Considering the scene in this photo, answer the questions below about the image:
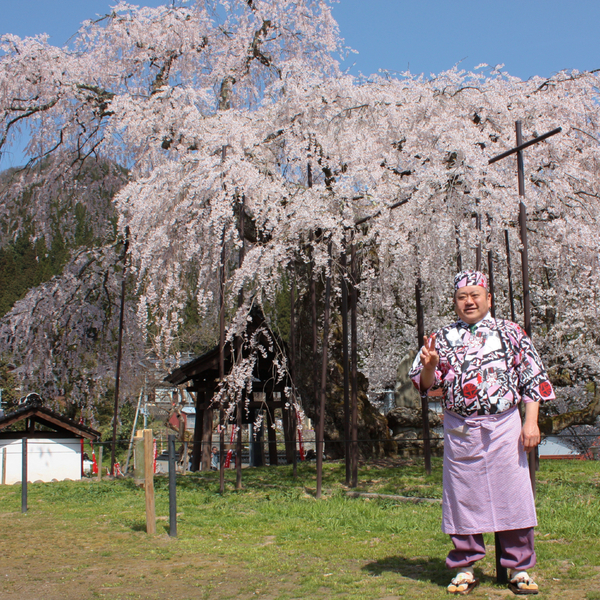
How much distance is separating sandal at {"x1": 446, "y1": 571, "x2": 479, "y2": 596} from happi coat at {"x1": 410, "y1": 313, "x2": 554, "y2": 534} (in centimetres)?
24

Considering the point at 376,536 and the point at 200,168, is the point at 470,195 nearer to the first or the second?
the point at 200,168

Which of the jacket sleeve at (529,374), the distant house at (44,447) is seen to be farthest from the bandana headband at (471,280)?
the distant house at (44,447)

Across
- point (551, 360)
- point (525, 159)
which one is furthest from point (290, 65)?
point (551, 360)

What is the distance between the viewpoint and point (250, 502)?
7723mm

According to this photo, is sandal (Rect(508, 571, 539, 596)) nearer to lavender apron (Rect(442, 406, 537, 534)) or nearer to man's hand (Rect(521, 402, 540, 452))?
lavender apron (Rect(442, 406, 537, 534))

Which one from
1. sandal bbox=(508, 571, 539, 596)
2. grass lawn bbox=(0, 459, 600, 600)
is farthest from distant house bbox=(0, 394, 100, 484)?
sandal bbox=(508, 571, 539, 596)

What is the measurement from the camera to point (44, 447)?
13680mm

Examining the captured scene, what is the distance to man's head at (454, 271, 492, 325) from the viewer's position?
12.7 feet

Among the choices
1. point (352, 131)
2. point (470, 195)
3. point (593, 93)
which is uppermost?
point (593, 93)

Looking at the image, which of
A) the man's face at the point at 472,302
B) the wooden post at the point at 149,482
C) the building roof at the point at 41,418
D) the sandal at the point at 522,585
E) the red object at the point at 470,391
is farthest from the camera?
the building roof at the point at 41,418

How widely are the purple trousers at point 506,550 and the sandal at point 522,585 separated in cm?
5

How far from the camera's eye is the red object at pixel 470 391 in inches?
146

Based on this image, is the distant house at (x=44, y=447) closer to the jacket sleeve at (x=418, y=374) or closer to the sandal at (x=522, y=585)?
the jacket sleeve at (x=418, y=374)

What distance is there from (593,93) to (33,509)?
10.7 m
